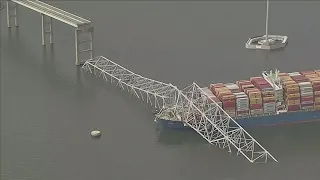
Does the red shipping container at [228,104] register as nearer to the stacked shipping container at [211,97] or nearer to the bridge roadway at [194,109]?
the stacked shipping container at [211,97]

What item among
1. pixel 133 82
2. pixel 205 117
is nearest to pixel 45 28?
pixel 133 82

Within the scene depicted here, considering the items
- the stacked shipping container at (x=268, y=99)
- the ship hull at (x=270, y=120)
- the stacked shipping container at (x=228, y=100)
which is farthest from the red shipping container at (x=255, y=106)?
the stacked shipping container at (x=228, y=100)

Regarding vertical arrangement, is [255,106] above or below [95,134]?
above

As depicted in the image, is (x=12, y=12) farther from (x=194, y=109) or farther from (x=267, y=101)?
(x=267, y=101)

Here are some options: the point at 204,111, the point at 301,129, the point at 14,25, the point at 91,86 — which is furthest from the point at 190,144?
the point at 14,25

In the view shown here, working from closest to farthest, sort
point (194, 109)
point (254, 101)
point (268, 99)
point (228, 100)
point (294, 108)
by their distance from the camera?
point (194, 109)
point (228, 100)
point (254, 101)
point (268, 99)
point (294, 108)

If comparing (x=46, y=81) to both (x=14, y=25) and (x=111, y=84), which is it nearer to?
(x=111, y=84)

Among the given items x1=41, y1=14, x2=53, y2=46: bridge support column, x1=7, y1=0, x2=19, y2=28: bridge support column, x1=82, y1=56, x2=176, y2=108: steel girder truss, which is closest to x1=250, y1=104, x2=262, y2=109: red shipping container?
x1=82, y1=56, x2=176, y2=108: steel girder truss
